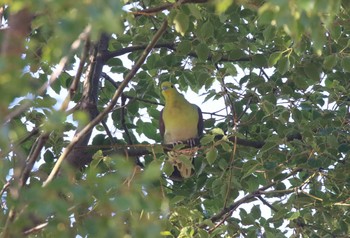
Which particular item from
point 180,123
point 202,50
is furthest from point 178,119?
point 202,50

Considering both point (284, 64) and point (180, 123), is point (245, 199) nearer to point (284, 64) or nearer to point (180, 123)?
point (284, 64)

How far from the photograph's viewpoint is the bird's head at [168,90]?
18.3ft

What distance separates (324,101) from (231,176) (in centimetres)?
81

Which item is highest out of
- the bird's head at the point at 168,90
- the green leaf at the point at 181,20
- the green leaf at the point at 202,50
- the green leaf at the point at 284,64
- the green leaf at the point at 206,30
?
the bird's head at the point at 168,90

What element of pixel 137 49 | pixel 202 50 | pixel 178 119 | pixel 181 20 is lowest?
pixel 181 20

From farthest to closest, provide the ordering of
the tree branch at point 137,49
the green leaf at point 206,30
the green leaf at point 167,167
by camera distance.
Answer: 1. the tree branch at point 137,49
2. the green leaf at point 206,30
3. the green leaf at point 167,167

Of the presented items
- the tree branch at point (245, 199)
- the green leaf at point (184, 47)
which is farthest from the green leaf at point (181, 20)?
the tree branch at point (245, 199)

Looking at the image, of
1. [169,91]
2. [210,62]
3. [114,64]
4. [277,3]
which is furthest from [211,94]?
[277,3]

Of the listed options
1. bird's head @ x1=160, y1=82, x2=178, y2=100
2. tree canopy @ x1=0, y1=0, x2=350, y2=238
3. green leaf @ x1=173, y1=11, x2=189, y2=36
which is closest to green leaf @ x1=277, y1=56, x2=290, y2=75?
tree canopy @ x1=0, y1=0, x2=350, y2=238

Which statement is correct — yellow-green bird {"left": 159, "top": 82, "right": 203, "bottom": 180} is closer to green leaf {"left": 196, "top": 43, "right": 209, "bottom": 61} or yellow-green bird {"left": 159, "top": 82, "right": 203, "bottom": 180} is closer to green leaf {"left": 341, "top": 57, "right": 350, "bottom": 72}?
green leaf {"left": 196, "top": 43, "right": 209, "bottom": 61}

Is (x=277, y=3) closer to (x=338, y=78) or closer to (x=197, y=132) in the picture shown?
(x=338, y=78)

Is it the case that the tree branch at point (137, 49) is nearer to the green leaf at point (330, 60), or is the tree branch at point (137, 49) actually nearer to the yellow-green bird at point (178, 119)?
the yellow-green bird at point (178, 119)

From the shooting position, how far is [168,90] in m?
5.85

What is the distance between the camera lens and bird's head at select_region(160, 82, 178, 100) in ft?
18.3
